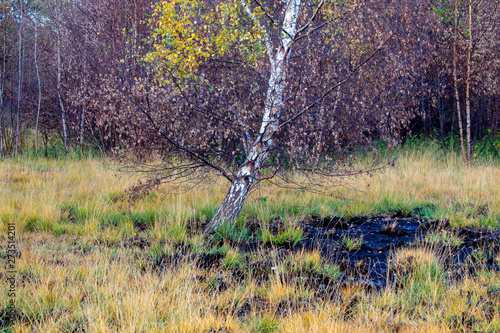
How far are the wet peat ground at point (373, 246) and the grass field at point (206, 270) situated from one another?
0.09 meters

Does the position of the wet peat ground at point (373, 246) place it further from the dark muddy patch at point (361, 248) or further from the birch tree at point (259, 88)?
the birch tree at point (259, 88)

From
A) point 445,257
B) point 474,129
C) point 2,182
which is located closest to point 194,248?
point 445,257

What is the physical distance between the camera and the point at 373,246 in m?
5.12

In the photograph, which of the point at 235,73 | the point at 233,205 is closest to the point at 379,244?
the point at 233,205

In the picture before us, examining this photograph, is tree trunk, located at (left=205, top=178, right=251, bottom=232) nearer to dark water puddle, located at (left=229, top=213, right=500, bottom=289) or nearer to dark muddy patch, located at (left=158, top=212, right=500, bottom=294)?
dark muddy patch, located at (left=158, top=212, right=500, bottom=294)

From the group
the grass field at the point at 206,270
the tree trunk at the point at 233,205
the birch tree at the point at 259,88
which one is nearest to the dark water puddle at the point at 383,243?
the grass field at the point at 206,270

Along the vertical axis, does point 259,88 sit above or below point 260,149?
above

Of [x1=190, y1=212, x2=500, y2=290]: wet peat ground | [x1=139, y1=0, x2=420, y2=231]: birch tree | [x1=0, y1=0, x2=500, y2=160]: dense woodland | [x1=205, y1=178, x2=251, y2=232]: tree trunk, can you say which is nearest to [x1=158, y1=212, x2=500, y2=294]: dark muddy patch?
[x1=190, y1=212, x2=500, y2=290]: wet peat ground

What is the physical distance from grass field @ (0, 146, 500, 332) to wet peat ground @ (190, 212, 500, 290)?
90 millimetres

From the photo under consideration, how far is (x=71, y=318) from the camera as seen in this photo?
293 centimetres

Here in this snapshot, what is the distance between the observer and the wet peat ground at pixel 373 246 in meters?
4.11

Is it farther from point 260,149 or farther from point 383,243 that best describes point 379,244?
point 260,149

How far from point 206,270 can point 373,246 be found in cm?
232

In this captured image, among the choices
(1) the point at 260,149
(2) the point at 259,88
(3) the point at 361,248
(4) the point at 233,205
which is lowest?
(3) the point at 361,248
